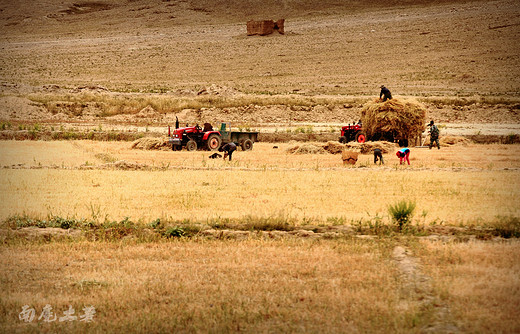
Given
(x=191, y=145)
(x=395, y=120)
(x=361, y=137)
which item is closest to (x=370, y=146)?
(x=395, y=120)

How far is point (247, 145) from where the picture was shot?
102ft

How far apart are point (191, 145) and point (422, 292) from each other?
22.1 m

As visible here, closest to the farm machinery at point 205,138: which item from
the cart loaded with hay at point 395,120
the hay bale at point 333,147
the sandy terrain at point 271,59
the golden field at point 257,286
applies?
the hay bale at point 333,147

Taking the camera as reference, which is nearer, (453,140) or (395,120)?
(395,120)

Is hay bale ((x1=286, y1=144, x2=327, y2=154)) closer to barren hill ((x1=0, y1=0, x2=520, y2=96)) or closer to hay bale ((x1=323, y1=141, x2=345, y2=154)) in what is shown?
hay bale ((x1=323, y1=141, x2=345, y2=154))

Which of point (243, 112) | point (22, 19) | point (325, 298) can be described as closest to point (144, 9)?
point (22, 19)

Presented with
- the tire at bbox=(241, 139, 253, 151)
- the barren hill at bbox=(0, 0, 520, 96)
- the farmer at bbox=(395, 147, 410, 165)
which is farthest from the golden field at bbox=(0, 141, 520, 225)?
the barren hill at bbox=(0, 0, 520, 96)

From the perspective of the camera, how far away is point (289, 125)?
156 ft

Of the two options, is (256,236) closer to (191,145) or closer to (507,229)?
(507,229)

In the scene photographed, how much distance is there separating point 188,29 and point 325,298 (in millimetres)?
116613

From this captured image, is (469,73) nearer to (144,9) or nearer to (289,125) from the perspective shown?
(289,125)

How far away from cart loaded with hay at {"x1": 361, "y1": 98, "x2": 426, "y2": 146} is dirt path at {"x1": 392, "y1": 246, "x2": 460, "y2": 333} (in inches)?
779

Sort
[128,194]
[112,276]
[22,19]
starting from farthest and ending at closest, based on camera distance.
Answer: [22,19] → [128,194] → [112,276]

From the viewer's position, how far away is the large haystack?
3033cm
